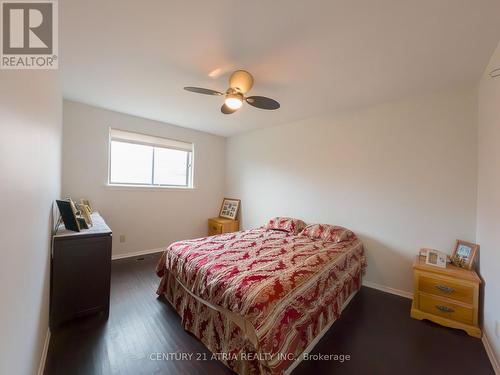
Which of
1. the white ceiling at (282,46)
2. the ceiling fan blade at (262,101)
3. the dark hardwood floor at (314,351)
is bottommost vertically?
the dark hardwood floor at (314,351)

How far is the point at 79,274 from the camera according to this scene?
6.44 ft

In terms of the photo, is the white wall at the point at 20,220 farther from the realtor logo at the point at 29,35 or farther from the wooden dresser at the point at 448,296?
the wooden dresser at the point at 448,296

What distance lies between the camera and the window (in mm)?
3760

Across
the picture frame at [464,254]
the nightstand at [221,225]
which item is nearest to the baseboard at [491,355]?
the picture frame at [464,254]

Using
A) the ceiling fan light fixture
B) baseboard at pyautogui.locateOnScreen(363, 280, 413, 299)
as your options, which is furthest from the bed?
the ceiling fan light fixture

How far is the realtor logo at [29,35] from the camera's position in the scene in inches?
40.4

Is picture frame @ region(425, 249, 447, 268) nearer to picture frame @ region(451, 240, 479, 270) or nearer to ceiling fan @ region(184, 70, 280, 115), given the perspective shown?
picture frame @ region(451, 240, 479, 270)

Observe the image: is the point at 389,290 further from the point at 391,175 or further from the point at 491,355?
the point at 391,175

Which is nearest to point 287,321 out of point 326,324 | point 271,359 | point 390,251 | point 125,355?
point 271,359

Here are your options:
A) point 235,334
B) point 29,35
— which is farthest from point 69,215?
point 235,334

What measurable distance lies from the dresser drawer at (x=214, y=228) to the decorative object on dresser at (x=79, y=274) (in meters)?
2.54

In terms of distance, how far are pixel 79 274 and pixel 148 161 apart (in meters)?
2.54

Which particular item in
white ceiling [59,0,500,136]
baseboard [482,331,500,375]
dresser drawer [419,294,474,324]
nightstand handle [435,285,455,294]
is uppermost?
white ceiling [59,0,500,136]

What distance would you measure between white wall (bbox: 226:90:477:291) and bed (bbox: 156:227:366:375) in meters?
0.59
